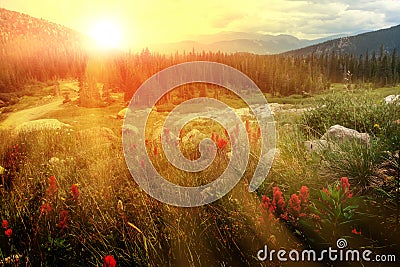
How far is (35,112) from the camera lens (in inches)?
516

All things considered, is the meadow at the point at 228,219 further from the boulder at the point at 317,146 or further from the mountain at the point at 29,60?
the mountain at the point at 29,60

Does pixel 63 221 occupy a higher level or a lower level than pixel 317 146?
lower

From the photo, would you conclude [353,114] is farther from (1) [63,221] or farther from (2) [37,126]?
(2) [37,126]

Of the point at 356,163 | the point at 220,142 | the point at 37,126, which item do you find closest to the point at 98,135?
the point at 37,126

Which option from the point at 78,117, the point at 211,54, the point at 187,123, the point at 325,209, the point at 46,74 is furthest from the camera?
the point at 211,54

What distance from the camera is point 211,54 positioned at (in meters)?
30.0

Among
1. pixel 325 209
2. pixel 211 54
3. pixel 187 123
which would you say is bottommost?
pixel 187 123

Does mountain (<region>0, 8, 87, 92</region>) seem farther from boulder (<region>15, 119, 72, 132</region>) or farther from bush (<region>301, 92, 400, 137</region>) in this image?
bush (<region>301, 92, 400, 137</region>)

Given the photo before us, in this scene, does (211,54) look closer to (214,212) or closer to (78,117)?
(78,117)

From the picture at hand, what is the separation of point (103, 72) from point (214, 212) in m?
21.2

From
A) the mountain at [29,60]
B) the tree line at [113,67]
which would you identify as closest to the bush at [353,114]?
the tree line at [113,67]

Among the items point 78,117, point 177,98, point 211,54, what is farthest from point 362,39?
point 78,117

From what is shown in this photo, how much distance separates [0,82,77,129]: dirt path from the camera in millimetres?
11304

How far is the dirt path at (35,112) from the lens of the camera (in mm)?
11304
